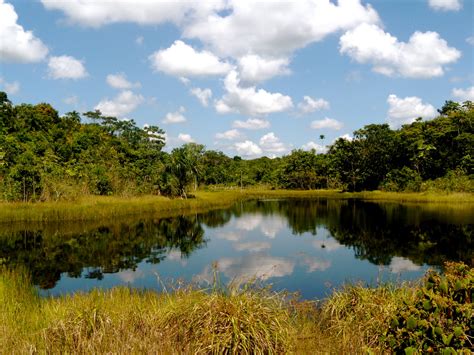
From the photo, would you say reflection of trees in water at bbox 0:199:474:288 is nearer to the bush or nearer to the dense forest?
the dense forest

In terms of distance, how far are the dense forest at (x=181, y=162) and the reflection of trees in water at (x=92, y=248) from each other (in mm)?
10614

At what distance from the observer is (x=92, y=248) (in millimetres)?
21984

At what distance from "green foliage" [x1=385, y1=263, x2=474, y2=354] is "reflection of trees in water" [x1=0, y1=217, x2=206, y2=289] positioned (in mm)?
14200

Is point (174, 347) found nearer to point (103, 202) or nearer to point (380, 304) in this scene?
point (380, 304)

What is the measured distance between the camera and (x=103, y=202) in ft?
117

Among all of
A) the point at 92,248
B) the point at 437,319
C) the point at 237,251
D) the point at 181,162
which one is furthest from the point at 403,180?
the point at 437,319

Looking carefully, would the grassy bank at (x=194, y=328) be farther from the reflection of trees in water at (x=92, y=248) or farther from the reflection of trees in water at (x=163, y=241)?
the reflection of trees in water at (x=163, y=241)

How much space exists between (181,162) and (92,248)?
89.6 feet

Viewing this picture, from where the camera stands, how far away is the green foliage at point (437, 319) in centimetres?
436

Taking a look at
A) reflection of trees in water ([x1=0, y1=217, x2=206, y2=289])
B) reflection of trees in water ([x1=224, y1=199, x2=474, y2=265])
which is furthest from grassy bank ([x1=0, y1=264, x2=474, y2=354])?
reflection of trees in water ([x1=224, y1=199, x2=474, y2=265])

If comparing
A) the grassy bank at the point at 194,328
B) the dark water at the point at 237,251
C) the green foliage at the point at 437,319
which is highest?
the green foliage at the point at 437,319

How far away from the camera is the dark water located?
16.1 m

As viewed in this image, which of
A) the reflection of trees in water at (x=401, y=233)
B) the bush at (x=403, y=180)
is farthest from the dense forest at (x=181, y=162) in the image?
the reflection of trees in water at (x=401, y=233)

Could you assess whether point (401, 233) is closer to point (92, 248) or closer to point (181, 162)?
point (92, 248)
